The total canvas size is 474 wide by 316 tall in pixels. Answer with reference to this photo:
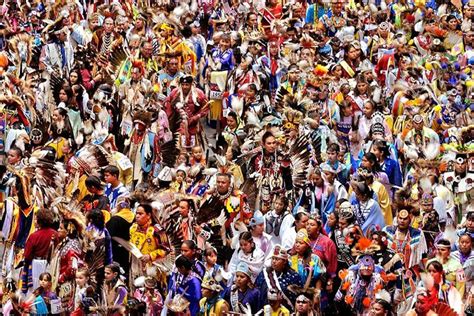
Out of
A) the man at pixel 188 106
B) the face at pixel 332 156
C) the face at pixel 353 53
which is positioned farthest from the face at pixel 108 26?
the face at pixel 332 156

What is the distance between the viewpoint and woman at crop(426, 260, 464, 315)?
1511 centimetres

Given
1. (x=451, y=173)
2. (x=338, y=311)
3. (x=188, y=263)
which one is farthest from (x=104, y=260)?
(x=451, y=173)

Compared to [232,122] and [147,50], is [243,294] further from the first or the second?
[147,50]

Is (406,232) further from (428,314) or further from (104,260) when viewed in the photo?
(104,260)

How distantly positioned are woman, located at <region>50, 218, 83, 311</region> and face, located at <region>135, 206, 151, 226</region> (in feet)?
2.07

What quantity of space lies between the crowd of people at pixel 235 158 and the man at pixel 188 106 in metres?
0.03

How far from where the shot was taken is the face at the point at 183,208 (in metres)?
17.0

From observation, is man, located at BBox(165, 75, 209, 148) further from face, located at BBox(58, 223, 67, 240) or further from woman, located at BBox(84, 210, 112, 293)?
woman, located at BBox(84, 210, 112, 293)

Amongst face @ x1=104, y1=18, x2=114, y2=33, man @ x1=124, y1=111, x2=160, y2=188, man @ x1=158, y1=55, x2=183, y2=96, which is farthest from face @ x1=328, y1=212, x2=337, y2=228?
face @ x1=104, y1=18, x2=114, y2=33

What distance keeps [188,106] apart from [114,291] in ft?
20.8

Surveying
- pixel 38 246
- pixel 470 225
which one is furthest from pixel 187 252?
pixel 470 225

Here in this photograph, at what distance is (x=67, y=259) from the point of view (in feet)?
52.6

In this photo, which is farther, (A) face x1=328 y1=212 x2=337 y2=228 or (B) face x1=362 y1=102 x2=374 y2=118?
(B) face x1=362 y1=102 x2=374 y2=118

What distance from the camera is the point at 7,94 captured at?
21.3 metres
